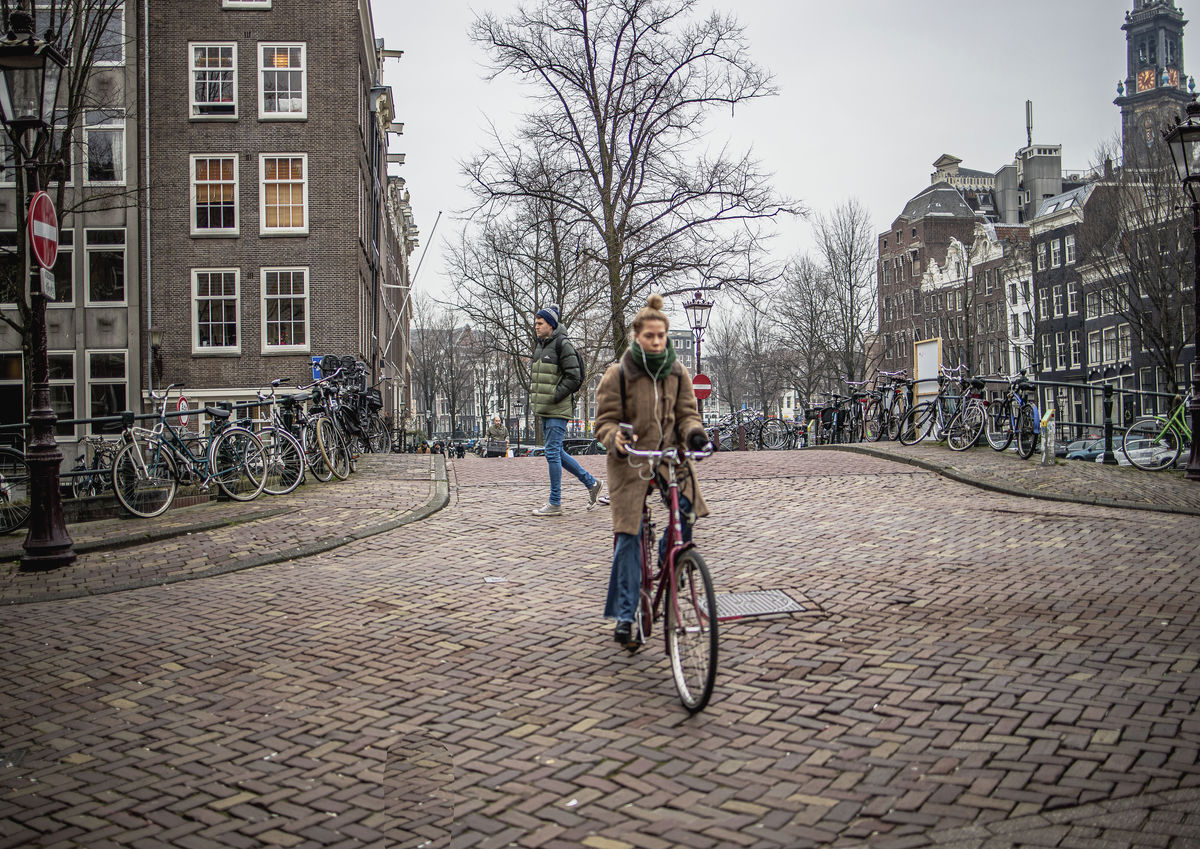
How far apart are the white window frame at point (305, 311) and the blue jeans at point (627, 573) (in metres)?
25.7

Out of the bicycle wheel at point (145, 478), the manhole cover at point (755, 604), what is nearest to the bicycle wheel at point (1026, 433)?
the manhole cover at point (755, 604)

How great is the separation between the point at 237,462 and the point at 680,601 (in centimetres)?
848

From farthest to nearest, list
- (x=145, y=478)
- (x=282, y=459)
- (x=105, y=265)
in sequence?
(x=105, y=265) < (x=282, y=459) < (x=145, y=478)

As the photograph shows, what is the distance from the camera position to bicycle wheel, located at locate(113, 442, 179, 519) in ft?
34.9

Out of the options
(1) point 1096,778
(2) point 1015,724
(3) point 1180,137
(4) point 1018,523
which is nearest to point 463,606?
(2) point 1015,724

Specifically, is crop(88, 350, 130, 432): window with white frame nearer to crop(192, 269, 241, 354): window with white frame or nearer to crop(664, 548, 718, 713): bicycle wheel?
crop(192, 269, 241, 354): window with white frame

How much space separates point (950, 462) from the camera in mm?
14219

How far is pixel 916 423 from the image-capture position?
56.4 ft

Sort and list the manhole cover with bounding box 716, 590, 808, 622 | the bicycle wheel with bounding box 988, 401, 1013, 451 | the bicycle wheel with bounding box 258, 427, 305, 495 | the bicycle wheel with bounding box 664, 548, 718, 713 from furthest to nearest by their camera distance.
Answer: the bicycle wheel with bounding box 988, 401, 1013, 451 → the bicycle wheel with bounding box 258, 427, 305, 495 → the manhole cover with bounding box 716, 590, 808, 622 → the bicycle wheel with bounding box 664, 548, 718, 713

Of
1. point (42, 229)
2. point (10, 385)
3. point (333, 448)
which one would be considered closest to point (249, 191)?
point (10, 385)

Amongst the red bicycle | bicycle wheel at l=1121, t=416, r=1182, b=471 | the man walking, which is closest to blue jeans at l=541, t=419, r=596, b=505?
the man walking

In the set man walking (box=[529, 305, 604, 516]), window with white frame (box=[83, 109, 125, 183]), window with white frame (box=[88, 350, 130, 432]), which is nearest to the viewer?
man walking (box=[529, 305, 604, 516])

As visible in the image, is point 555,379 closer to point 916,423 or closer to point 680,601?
point 680,601

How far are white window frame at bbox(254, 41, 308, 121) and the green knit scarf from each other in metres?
27.8
